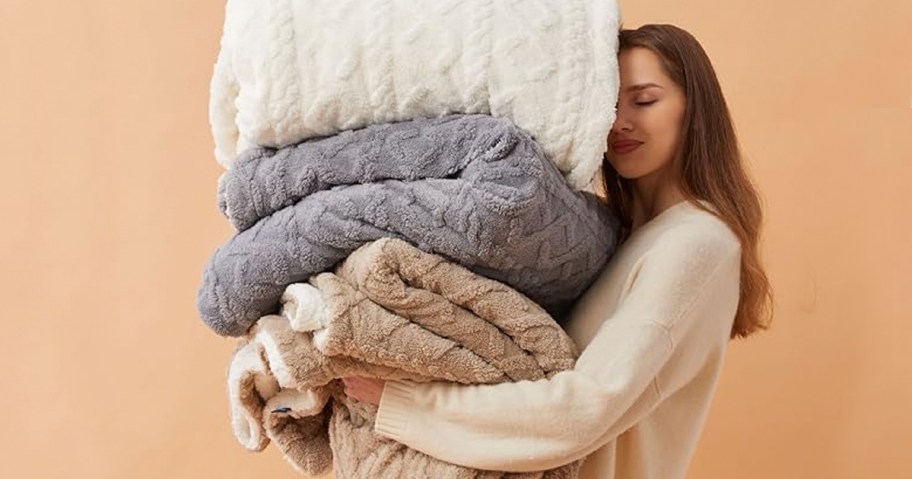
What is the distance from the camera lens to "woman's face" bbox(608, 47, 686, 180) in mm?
1175

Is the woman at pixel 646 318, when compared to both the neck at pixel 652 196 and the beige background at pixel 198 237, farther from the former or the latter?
the beige background at pixel 198 237

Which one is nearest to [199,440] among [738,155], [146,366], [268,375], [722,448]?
[146,366]

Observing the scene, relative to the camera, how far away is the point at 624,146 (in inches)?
47.8

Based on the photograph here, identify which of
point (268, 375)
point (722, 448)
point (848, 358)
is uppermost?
point (268, 375)

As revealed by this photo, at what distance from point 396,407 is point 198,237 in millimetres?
768

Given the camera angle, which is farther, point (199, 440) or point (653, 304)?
point (199, 440)

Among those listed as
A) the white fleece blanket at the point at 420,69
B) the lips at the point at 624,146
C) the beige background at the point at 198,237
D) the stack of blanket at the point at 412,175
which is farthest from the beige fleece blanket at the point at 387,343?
the beige background at the point at 198,237

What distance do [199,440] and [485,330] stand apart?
34.6 inches

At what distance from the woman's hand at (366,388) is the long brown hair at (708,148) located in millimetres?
415

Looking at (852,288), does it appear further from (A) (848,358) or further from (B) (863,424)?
(B) (863,424)

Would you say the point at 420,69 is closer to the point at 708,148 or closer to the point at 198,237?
the point at 708,148

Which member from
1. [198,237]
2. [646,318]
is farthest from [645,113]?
[198,237]

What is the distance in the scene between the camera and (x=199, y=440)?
5.72 ft

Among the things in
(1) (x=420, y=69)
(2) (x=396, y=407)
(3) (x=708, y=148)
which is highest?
(1) (x=420, y=69)
